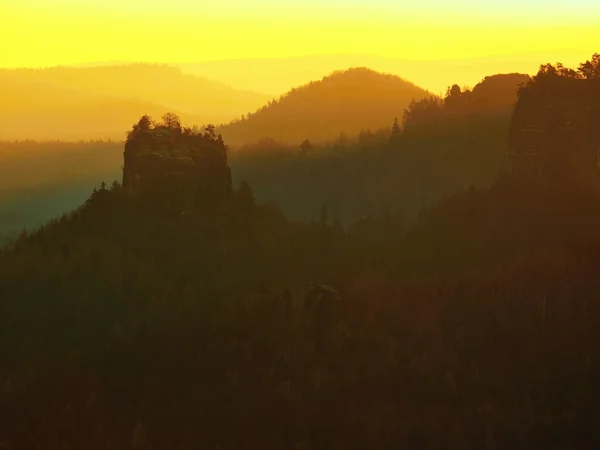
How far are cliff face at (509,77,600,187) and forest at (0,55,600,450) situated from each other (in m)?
1.85

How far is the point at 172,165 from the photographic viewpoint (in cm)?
13525

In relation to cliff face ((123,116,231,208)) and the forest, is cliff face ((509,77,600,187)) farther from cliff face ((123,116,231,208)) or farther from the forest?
cliff face ((123,116,231,208))

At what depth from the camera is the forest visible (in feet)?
303

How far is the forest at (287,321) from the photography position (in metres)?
92.3

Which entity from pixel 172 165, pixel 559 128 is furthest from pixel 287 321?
pixel 559 128

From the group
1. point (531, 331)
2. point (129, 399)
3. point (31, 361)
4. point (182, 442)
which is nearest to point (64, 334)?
point (31, 361)

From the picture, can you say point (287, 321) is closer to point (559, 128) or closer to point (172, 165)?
point (172, 165)

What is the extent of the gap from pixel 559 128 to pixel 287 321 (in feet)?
172

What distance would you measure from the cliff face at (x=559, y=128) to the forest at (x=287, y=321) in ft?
6.06

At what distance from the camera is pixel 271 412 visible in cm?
9394

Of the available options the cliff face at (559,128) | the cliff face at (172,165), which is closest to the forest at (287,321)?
the cliff face at (172,165)

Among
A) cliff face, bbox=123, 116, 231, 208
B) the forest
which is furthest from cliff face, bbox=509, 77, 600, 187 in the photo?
cliff face, bbox=123, 116, 231, 208

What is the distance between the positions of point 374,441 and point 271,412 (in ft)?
33.0

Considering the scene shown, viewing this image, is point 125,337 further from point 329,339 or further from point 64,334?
point 329,339
